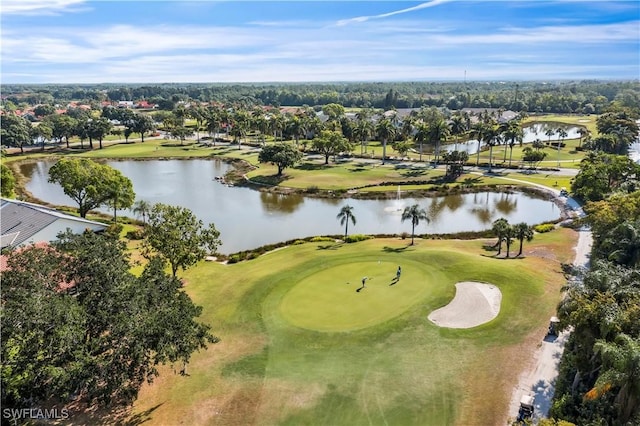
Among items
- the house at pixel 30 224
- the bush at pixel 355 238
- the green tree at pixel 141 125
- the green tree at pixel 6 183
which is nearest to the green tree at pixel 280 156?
the bush at pixel 355 238

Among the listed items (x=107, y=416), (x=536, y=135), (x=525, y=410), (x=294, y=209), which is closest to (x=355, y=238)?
(x=294, y=209)

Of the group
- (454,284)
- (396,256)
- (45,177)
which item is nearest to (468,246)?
(396,256)

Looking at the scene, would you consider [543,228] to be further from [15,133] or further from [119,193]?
[15,133]

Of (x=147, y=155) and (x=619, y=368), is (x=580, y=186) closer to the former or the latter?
(x=619, y=368)

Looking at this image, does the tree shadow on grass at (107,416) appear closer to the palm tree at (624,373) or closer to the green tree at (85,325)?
the green tree at (85,325)

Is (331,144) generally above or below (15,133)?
below

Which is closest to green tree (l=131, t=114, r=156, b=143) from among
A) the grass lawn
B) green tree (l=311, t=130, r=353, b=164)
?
green tree (l=311, t=130, r=353, b=164)

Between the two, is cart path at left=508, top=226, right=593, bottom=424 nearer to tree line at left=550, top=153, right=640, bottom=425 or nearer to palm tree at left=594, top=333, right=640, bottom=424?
tree line at left=550, top=153, right=640, bottom=425
